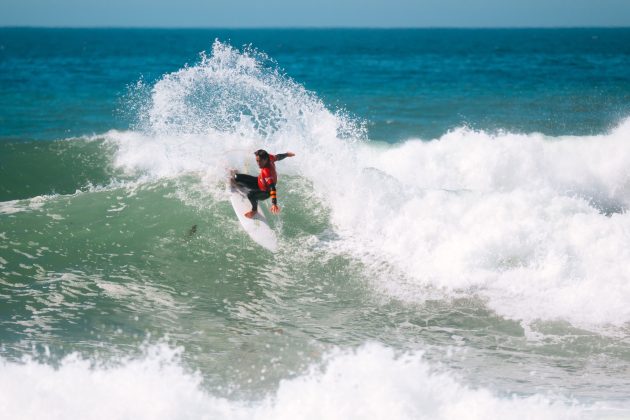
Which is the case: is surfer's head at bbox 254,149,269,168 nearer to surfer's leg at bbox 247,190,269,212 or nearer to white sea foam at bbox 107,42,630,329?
surfer's leg at bbox 247,190,269,212

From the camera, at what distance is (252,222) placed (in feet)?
34.0

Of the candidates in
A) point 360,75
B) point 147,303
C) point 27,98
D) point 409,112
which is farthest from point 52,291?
point 360,75

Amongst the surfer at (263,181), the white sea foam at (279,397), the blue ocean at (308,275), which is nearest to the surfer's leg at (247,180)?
the surfer at (263,181)

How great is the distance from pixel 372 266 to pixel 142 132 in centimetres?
851

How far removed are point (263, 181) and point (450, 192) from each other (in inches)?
126

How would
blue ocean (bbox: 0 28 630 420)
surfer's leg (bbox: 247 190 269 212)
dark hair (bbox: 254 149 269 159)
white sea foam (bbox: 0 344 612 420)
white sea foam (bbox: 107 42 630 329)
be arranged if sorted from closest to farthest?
1. white sea foam (bbox: 0 344 612 420)
2. blue ocean (bbox: 0 28 630 420)
3. white sea foam (bbox: 107 42 630 329)
4. dark hair (bbox: 254 149 269 159)
5. surfer's leg (bbox: 247 190 269 212)

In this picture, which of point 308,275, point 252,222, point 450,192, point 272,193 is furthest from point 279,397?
point 450,192

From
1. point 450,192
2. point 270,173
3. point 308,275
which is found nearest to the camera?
point 270,173

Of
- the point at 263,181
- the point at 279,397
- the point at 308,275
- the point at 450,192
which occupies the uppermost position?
the point at 450,192

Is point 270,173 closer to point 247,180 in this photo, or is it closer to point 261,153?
point 261,153

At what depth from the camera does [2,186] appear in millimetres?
14391

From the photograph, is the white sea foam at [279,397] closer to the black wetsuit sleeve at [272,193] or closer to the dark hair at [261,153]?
the black wetsuit sleeve at [272,193]

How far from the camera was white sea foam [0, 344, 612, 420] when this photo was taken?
19.6ft

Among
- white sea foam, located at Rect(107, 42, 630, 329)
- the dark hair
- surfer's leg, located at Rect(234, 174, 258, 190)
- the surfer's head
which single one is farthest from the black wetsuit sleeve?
white sea foam, located at Rect(107, 42, 630, 329)
